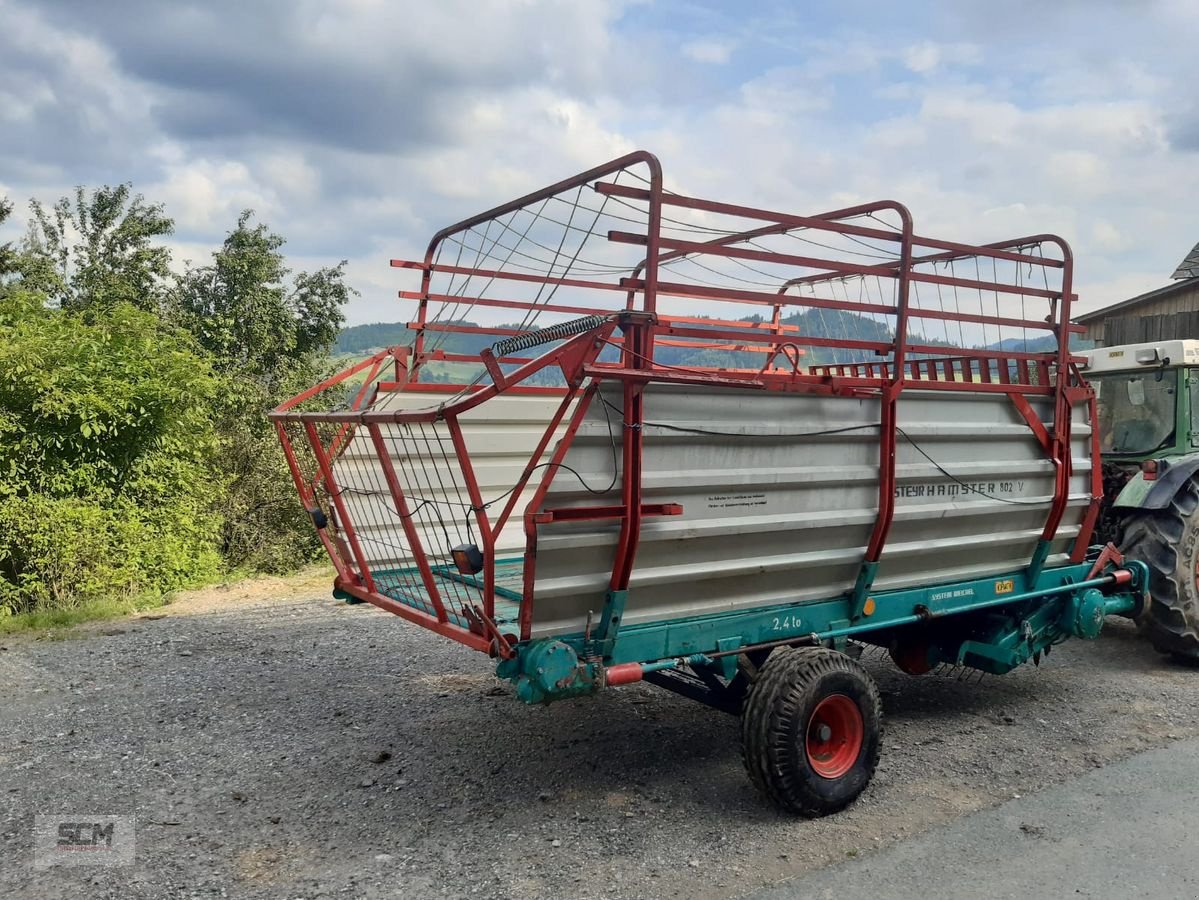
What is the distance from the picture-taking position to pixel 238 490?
34.7ft

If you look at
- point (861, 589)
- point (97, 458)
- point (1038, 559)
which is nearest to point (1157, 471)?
point (1038, 559)

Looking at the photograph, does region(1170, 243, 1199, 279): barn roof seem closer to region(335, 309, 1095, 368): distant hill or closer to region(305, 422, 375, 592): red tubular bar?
region(335, 309, 1095, 368): distant hill

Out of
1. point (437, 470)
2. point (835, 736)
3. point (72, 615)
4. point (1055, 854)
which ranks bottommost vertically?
point (1055, 854)

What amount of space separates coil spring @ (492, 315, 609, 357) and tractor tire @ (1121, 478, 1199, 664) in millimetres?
4380

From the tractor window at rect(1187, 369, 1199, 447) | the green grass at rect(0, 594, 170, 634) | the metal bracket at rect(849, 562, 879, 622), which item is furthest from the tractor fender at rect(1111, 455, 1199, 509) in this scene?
the green grass at rect(0, 594, 170, 634)

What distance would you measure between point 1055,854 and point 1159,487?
3.28 m

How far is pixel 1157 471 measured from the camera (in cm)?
614

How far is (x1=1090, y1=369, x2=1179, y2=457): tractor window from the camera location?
255 inches

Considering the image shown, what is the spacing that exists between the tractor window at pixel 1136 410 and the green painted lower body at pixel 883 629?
1.36 metres

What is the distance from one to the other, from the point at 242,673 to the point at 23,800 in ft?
6.90

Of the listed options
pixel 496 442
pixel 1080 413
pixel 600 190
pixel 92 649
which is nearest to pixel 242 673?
pixel 92 649

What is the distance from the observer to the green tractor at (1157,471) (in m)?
5.92

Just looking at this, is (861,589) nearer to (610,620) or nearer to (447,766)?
(610,620)

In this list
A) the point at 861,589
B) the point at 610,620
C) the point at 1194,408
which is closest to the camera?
the point at 610,620
